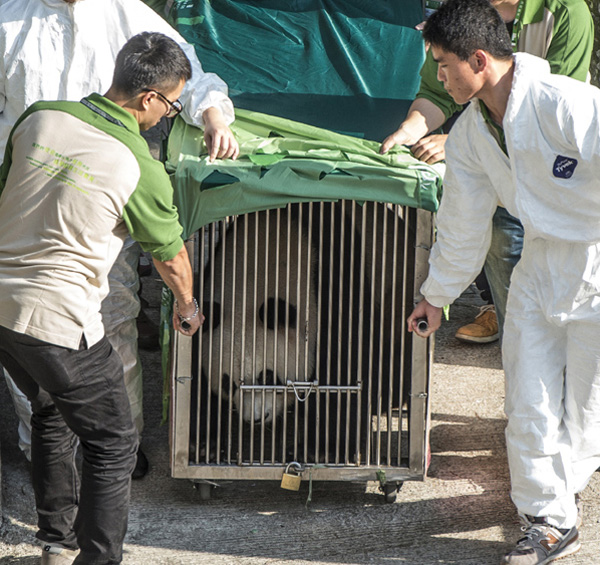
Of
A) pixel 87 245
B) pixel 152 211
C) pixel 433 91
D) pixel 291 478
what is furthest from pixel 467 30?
pixel 291 478

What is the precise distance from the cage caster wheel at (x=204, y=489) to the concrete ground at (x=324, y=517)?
41 millimetres

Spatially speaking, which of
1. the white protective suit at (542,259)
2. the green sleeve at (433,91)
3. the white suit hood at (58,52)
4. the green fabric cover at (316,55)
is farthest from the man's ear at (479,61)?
the white suit hood at (58,52)

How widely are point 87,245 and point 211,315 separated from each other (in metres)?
0.77

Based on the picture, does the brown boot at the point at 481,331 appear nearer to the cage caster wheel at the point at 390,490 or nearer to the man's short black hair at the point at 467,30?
the cage caster wheel at the point at 390,490

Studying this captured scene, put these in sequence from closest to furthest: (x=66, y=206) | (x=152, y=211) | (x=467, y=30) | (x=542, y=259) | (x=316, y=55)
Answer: (x=66, y=206) < (x=152, y=211) < (x=467, y=30) < (x=542, y=259) < (x=316, y=55)

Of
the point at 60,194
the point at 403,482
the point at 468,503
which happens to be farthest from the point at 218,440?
A: the point at 60,194

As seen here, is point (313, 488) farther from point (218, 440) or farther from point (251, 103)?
point (251, 103)

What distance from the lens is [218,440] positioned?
3.46 meters

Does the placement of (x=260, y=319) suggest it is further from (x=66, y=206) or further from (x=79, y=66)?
(x=79, y=66)

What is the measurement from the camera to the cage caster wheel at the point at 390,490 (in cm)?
357

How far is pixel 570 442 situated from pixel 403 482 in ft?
2.54

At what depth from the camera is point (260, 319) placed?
3404mm

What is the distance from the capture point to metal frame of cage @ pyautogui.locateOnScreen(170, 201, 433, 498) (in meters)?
3.30

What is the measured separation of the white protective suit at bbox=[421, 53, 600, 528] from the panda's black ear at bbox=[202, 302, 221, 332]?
768mm
